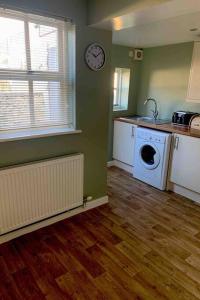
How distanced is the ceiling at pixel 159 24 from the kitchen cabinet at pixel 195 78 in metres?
0.19

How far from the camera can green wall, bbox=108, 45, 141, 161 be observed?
143 inches

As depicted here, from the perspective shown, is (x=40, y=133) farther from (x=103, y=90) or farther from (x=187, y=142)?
(x=187, y=142)

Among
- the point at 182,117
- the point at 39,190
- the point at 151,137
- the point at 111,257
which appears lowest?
the point at 111,257

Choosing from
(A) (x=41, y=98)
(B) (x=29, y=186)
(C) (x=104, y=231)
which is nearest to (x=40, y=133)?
(A) (x=41, y=98)

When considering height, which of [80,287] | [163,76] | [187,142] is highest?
[163,76]

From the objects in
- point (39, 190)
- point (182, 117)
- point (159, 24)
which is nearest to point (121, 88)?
point (182, 117)

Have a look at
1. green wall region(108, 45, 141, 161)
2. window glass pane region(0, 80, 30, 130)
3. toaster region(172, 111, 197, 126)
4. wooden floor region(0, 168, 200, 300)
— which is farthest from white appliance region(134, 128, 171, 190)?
window glass pane region(0, 80, 30, 130)

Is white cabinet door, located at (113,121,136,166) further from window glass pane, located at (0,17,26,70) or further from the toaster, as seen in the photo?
window glass pane, located at (0,17,26,70)

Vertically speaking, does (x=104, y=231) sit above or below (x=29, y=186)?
below

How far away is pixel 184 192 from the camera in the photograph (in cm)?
312

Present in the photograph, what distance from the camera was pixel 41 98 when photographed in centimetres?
216

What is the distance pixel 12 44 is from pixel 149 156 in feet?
7.98

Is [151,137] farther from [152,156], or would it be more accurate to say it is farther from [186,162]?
[186,162]

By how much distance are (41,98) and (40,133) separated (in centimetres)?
34
